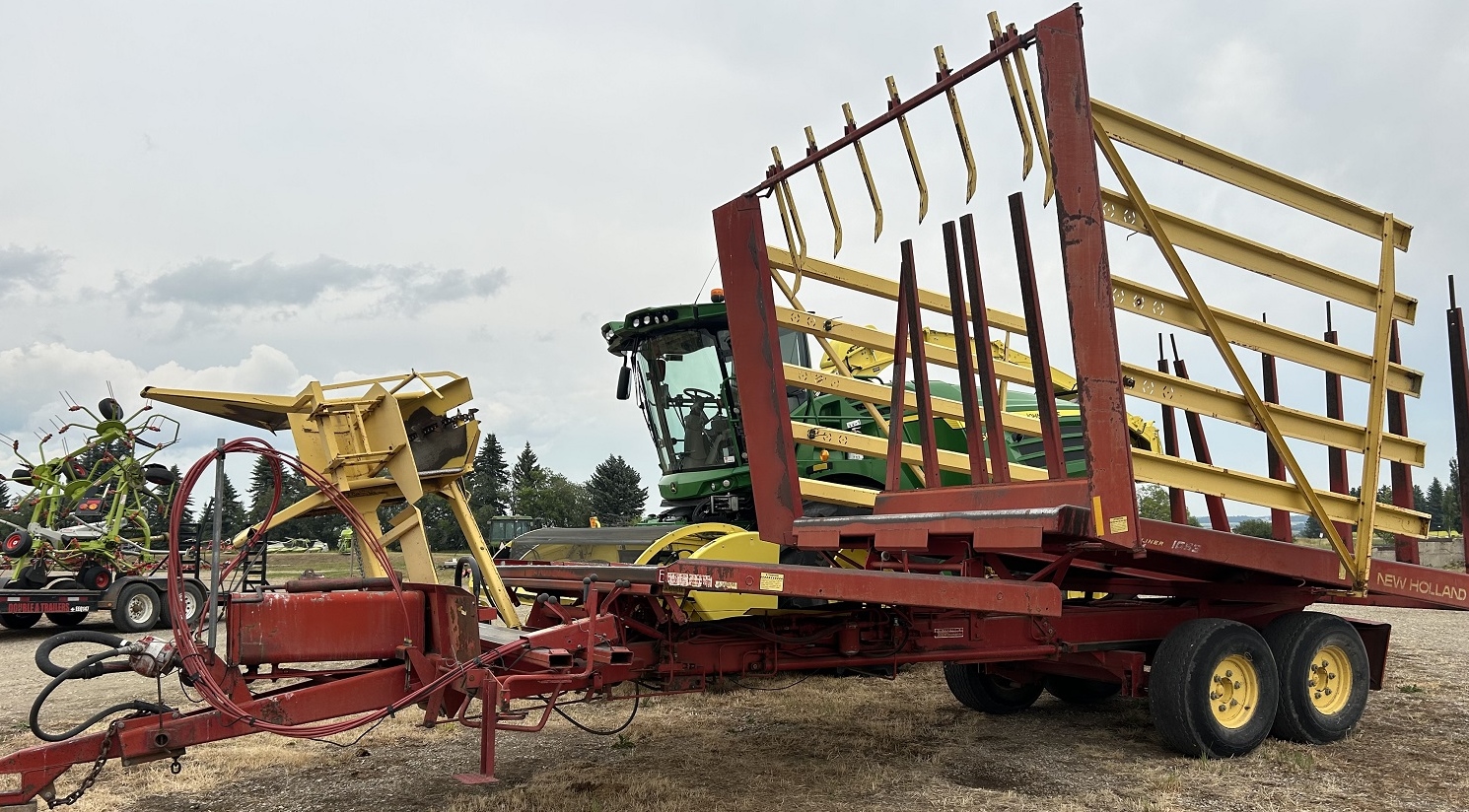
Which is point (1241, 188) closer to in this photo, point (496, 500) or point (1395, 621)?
point (1395, 621)

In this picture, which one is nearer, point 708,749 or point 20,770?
point 20,770

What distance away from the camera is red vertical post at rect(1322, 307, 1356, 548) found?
6082 mm

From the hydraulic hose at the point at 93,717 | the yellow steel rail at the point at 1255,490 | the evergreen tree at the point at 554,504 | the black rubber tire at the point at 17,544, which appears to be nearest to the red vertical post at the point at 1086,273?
the yellow steel rail at the point at 1255,490

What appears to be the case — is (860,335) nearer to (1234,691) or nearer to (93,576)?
(1234,691)

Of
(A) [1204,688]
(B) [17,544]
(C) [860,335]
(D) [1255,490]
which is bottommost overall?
(A) [1204,688]

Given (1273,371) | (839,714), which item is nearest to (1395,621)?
(1273,371)

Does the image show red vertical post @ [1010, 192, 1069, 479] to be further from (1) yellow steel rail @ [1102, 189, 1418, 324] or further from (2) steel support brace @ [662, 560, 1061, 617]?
(2) steel support brace @ [662, 560, 1061, 617]

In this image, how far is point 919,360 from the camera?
630cm

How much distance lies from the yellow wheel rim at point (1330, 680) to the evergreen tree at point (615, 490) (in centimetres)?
5276

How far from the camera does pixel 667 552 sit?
7.39 m

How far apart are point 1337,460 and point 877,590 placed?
312 centimetres

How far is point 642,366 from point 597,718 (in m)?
3.35

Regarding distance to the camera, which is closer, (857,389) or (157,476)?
(157,476)

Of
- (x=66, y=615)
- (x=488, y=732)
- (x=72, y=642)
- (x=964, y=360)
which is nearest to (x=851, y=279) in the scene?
(x=964, y=360)
